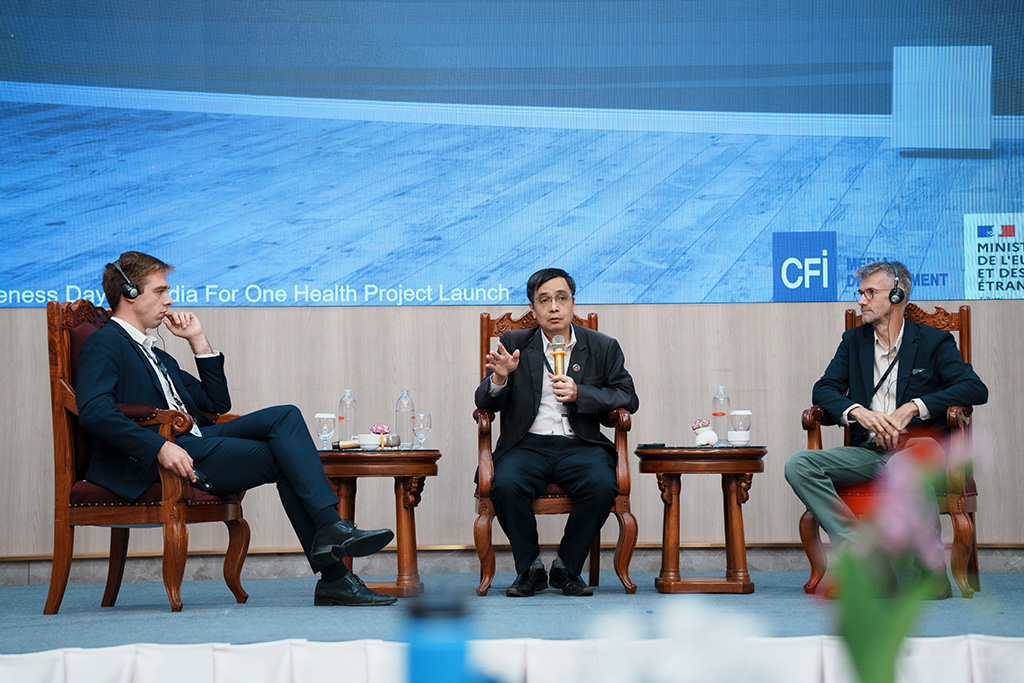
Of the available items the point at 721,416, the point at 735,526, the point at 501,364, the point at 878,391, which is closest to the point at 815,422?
the point at 878,391

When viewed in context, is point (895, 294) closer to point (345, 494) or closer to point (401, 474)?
point (401, 474)

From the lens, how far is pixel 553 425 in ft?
12.9

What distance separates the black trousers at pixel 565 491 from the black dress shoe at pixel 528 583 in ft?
0.14

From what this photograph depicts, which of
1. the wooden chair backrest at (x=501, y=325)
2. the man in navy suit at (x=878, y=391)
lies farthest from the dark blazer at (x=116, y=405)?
the man in navy suit at (x=878, y=391)

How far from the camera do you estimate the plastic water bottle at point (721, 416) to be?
4.00m

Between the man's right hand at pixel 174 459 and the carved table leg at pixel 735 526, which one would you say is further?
the carved table leg at pixel 735 526

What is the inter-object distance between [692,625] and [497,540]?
4087mm

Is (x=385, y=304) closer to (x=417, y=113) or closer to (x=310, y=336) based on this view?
(x=310, y=336)

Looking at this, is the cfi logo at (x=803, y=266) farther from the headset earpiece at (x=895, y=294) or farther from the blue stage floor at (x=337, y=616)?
the blue stage floor at (x=337, y=616)

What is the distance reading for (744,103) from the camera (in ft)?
15.5

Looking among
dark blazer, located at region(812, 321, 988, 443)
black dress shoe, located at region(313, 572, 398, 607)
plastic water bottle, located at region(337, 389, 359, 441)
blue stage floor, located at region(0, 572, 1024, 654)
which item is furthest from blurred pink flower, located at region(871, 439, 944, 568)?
plastic water bottle, located at region(337, 389, 359, 441)

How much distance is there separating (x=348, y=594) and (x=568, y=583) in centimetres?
86

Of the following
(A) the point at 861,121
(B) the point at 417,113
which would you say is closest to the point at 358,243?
(B) the point at 417,113

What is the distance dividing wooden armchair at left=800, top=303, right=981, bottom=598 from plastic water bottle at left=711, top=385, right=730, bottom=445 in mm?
329
